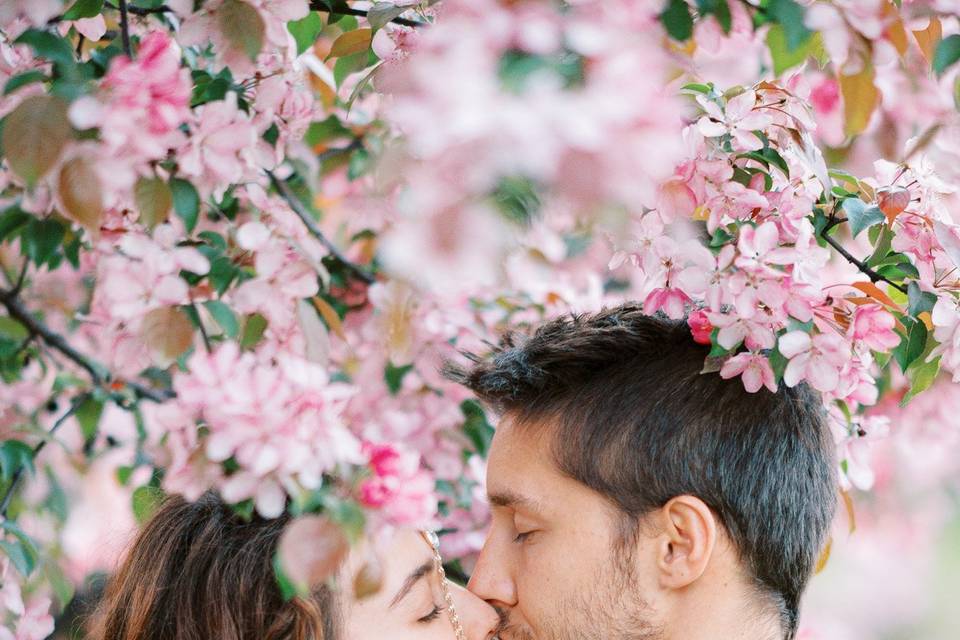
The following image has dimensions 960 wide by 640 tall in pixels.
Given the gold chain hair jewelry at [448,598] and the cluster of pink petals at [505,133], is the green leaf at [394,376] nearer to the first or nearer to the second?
the gold chain hair jewelry at [448,598]

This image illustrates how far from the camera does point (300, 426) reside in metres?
1.16

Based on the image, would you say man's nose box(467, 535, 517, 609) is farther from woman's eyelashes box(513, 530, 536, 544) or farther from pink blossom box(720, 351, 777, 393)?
pink blossom box(720, 351, 777, 393)

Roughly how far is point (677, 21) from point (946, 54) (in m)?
0.27

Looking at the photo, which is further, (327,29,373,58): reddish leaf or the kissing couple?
the kissing couple

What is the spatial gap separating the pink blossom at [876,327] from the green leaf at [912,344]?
0.04m

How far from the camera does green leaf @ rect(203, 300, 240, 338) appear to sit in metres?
1.48

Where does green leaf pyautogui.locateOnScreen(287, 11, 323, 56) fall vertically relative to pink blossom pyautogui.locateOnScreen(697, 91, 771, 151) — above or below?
above

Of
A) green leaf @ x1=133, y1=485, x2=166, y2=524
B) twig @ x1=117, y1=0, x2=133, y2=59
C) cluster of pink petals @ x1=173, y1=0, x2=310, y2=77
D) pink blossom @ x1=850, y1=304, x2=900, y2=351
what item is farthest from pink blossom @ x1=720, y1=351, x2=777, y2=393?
green leaf @ x1=133, y1=485, x2=166, y2=524

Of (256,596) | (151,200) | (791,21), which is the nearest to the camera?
(791,21)

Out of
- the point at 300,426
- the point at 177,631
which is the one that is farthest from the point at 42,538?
the point at 300,426

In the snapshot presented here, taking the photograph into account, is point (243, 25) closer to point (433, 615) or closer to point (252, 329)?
point (252, 329)

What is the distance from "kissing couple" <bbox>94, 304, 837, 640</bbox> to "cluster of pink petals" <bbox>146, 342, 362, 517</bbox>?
0.52m

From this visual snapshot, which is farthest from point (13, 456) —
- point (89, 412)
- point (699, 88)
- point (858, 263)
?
point (858, 263)

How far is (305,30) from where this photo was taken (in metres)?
1.57
